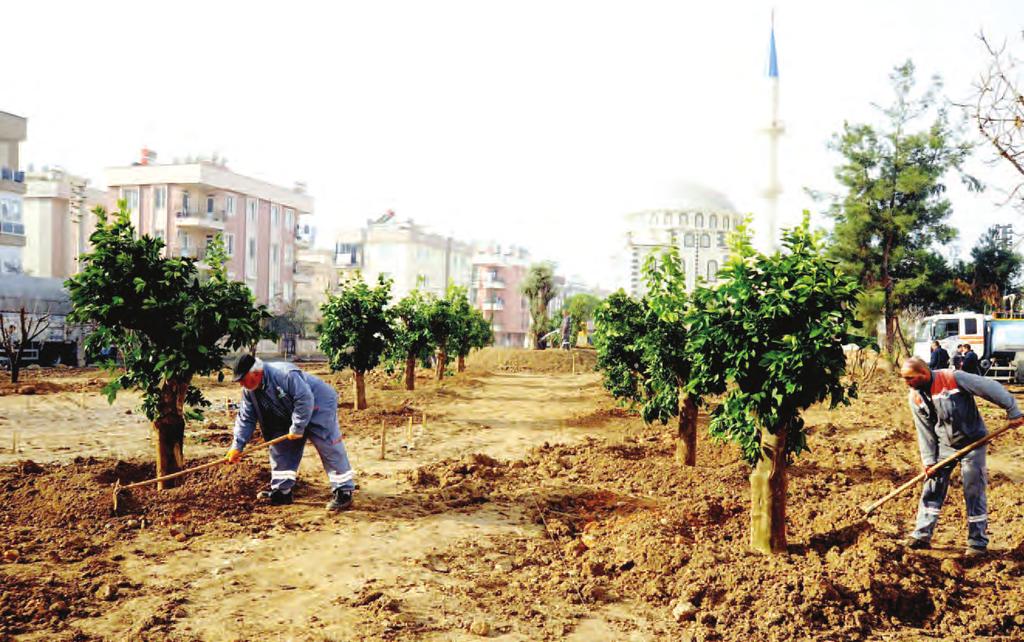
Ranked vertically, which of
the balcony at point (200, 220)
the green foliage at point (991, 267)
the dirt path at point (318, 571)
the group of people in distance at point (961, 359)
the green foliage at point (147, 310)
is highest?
the balcony at point (200, 220)

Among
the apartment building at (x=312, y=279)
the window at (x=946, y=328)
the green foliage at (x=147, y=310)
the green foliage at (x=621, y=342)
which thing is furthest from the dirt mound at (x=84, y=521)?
the apartment building at (x=312, y=279)

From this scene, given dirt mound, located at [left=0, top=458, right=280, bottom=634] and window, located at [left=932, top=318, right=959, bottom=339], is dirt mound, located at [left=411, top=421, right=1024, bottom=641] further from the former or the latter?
window, located at [left=932, top=318, right=959, bottom=339]

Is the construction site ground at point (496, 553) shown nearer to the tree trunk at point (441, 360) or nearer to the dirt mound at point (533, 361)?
the tree trunk at point (441, 360)

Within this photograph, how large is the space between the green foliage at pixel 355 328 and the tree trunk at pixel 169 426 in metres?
7.72

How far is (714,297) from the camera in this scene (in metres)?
6.57

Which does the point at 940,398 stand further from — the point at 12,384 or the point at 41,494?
the point at 12,384

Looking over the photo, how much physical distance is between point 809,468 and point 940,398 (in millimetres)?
3599

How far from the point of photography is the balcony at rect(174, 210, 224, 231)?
4331 centimetres

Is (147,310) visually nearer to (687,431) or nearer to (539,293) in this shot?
(687,431)

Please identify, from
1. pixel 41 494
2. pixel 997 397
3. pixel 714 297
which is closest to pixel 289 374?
pixel 41 494

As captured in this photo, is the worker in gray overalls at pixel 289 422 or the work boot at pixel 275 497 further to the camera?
the work boot at pixel 275 497

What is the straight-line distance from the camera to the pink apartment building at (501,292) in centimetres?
7612

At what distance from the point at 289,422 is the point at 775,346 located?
4971 millimetres

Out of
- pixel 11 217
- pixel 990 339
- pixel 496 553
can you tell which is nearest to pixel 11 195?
pixel 11 217
